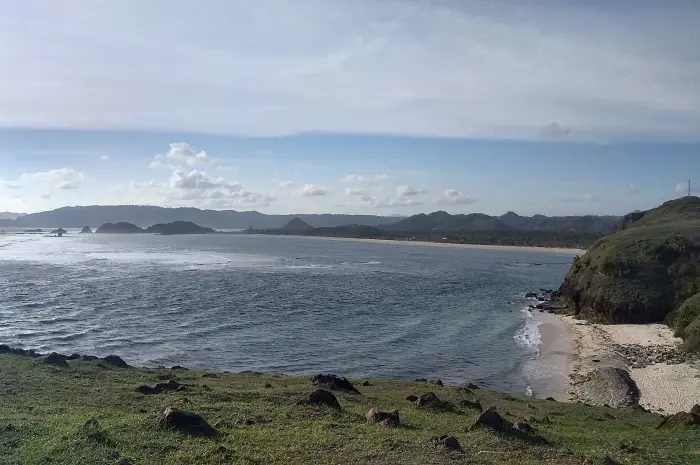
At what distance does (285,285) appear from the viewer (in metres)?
65.6

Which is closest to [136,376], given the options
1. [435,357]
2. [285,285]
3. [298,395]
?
[298,395]

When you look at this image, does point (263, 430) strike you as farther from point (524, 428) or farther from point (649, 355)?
point (649, 355)

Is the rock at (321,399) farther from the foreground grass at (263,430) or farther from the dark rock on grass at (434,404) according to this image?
the dark rock on grass at (434,404)

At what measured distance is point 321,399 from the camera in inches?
658

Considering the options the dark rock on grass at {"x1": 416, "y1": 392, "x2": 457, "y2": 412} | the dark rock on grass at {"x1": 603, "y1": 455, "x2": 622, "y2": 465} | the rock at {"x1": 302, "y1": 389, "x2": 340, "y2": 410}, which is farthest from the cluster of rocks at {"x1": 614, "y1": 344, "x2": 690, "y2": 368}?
the dark rock on grass at {"x1": 603, "y1": 455, "x2": 622, "y2": 465}

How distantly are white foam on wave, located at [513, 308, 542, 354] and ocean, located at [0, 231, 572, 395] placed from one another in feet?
0.30

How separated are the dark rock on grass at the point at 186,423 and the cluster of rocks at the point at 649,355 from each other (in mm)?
25274

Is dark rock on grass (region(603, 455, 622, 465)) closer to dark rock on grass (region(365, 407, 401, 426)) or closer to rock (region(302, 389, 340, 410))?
dark rock on grass (region(365, 407, 401, 426))

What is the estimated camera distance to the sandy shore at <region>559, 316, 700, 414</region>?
24922 mm

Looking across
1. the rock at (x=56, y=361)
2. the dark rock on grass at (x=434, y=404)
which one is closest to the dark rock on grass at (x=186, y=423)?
the dark rock on grass at (x=434, y=404)

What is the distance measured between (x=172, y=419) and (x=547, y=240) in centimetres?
18847

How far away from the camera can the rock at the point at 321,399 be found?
1659cm

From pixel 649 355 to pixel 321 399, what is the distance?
926 inches

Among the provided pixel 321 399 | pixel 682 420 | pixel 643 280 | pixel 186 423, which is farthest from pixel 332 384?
pixel 643 280
